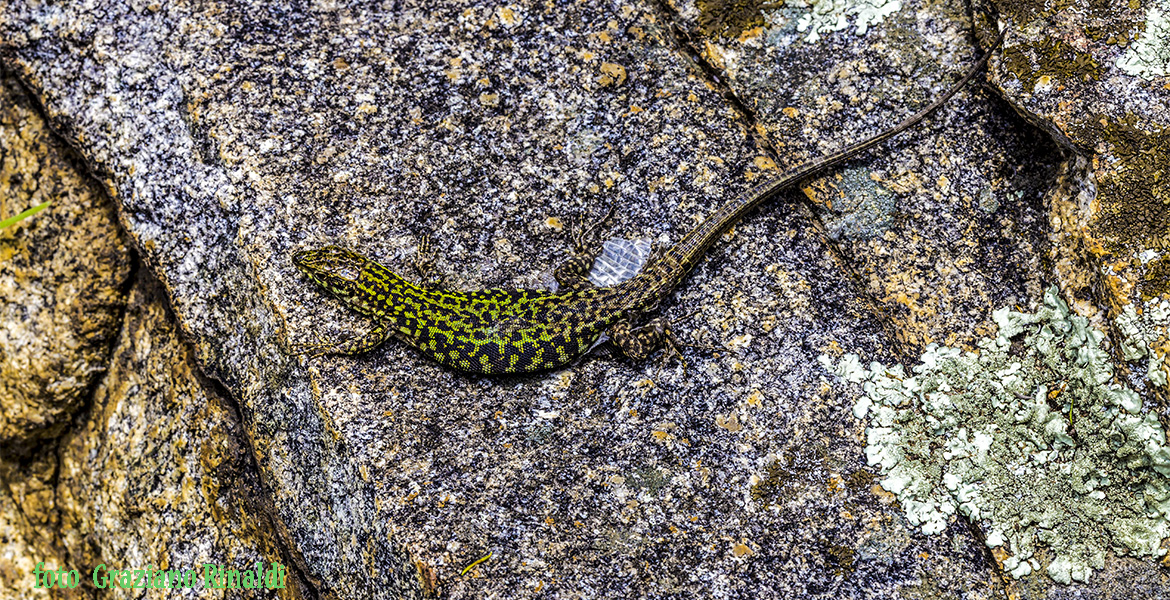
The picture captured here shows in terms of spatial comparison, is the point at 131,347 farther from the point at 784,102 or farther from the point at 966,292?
the point at 966,292

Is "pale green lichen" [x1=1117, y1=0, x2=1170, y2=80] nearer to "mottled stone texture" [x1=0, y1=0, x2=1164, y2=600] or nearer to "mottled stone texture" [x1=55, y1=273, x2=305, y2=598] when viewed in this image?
"mottled stone texture" [x1=0, y1=0, x2=1164, y2=600]

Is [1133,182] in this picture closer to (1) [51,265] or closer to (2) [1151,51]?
(2) [1151,51]

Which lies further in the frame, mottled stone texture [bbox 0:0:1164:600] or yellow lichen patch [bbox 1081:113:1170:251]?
mottled stone texture [bbox 0:0:1164:600]

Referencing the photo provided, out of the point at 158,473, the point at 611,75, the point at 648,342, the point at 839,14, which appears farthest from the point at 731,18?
the point at 158,473

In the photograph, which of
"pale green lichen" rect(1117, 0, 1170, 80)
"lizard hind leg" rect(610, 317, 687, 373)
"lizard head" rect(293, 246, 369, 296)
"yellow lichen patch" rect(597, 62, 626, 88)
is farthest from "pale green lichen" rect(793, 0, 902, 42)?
"lizard head" rect(293, 246, 369, 296)

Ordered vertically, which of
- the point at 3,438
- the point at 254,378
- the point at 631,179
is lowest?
the point at 3,438

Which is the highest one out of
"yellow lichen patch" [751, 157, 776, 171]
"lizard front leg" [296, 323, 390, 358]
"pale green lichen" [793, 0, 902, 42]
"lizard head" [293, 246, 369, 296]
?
"pale green lichen" [793, 0, 902, 42]

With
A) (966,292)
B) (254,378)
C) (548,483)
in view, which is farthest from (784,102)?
(254,378)
